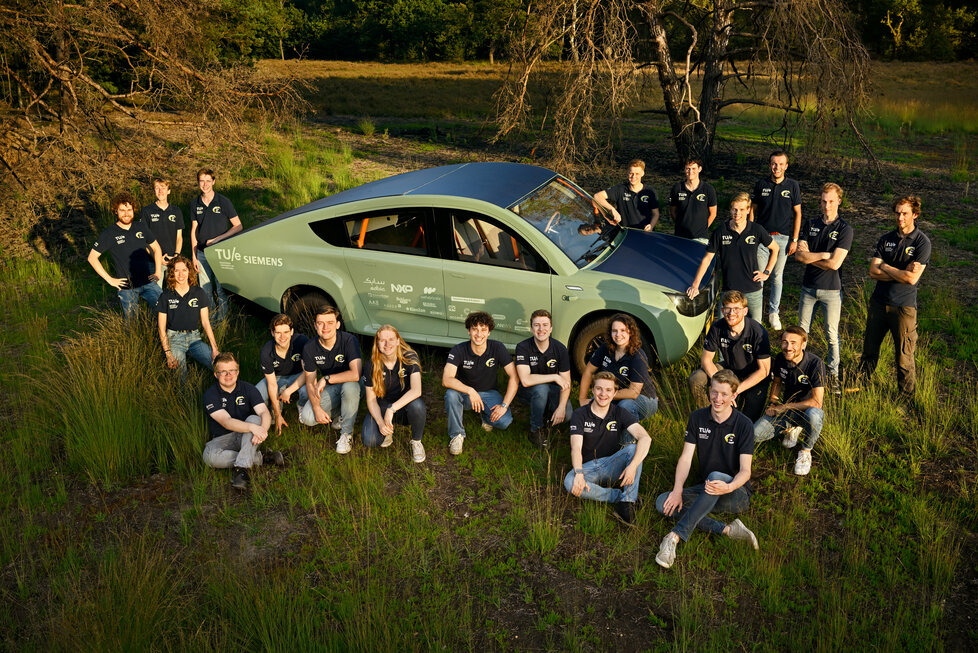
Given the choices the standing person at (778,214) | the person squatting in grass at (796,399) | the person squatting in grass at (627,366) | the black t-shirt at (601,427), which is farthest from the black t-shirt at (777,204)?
the black t-shirt at (601,427)

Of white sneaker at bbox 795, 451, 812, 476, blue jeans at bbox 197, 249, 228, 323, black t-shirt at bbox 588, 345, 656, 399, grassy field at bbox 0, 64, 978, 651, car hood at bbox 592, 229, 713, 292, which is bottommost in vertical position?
grassy field at bbox 0, 64, 978, 651

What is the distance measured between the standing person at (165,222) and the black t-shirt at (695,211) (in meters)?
5.89

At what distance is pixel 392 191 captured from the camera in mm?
8008

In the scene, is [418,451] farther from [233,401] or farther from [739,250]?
[739,250]

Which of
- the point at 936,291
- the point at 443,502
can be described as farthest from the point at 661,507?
the point at 936,291

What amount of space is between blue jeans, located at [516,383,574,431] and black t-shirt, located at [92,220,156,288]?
184 inches

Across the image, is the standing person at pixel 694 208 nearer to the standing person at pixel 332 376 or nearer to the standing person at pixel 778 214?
the standing person at pixel 778 214

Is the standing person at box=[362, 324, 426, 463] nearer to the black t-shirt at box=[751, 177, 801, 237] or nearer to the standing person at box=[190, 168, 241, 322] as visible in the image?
the standing person at box=[190, 168, 241, 322]

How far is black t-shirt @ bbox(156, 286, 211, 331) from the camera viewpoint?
24.8 ft

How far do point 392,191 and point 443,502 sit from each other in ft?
11.5

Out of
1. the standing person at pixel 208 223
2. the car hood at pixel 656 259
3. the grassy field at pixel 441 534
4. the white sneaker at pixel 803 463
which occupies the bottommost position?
the grassy field at pixel 441 534

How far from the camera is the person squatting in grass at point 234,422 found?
634 cm

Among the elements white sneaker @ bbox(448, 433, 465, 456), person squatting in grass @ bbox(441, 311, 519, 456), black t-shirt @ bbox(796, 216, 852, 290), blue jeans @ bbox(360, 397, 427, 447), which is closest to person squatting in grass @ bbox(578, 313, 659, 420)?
person squatting in grass @ bbox(441, 311, 519, 456)

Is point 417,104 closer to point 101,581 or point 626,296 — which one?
point 626,296
